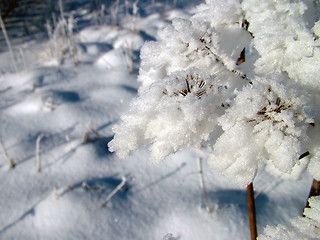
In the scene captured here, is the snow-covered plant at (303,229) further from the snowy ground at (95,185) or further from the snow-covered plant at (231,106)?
the snowy ground at (95,185)

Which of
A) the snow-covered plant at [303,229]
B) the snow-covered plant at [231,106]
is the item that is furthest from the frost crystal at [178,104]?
the snow-covered plant at [303,229]

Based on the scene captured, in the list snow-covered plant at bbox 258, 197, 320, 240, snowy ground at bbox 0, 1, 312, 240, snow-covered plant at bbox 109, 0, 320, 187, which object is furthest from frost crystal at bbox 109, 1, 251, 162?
snowy ground at bbox 0, 1, 312, 240

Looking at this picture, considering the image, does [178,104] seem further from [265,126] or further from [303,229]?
[303,229]

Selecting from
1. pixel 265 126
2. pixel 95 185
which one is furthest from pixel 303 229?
pixel 95 185

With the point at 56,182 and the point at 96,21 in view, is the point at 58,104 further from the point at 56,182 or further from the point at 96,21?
the point at 96,21

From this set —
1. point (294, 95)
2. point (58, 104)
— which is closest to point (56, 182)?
point (58, 104)

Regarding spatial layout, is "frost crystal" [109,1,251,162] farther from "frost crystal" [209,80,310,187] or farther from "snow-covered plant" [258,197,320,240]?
"snow-covered plant" [258,197,320,240]
